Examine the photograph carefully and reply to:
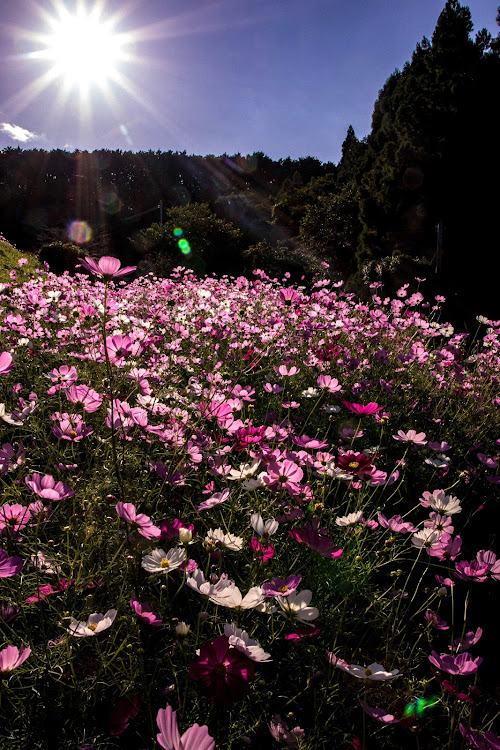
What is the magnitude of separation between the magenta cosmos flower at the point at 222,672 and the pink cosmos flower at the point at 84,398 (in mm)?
710

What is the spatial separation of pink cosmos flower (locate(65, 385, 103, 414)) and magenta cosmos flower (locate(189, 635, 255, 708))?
27.9 inches

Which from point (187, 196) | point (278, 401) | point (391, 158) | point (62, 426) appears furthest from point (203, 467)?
point (187, 196)

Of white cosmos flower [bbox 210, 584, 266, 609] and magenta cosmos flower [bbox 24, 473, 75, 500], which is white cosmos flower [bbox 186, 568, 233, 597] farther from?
magenta cosmos flower [bbox 24, 473, 75, 500]

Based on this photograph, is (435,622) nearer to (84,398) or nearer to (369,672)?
(369,672)

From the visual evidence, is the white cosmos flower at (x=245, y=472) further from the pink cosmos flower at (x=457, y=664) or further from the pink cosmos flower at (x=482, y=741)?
the pink cosmos flower at (x=482, y=741)

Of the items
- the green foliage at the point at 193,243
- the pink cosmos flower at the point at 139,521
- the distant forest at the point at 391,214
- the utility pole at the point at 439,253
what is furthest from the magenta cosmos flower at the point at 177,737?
the green foliage at the point at 193,243

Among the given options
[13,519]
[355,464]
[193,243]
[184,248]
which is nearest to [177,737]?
[13,519]

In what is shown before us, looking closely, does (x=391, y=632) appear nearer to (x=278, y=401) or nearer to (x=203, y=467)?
(x=203, y=467)

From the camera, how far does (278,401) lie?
7.18 ft

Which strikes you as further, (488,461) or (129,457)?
(488,461)

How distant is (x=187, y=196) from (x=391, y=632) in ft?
91.4

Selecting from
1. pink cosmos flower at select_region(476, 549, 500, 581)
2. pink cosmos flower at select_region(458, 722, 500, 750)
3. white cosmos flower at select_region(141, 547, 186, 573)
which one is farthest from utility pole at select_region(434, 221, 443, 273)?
white cosmos flower at select_region(141, 547, 186, 573)

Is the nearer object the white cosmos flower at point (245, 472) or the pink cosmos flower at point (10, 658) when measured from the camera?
the pink cosmos flower at point (10, 658)

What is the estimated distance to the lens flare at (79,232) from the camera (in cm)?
2065
